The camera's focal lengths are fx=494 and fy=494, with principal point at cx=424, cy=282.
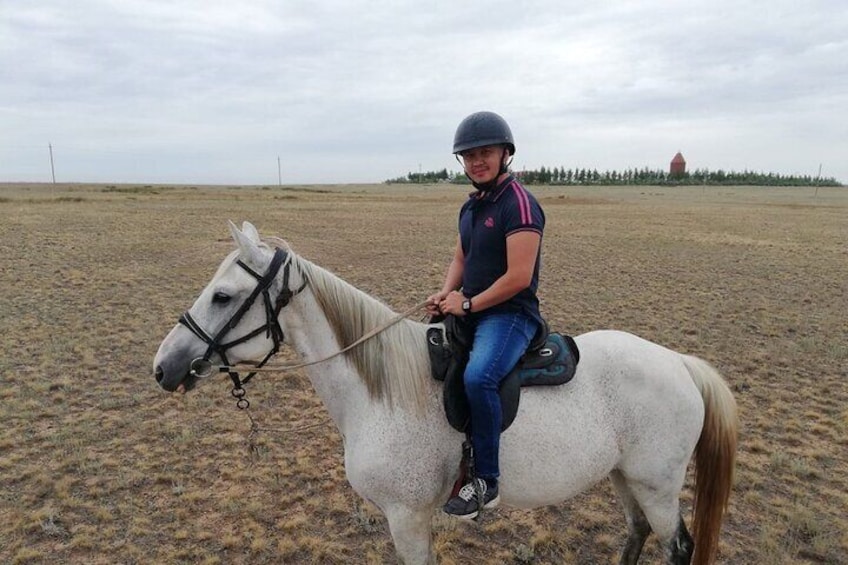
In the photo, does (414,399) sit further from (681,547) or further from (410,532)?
(681,547)

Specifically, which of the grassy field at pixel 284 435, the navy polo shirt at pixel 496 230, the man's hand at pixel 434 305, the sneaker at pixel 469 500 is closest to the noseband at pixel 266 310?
the man's hand at pixel 434 305

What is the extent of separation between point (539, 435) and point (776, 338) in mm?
8699

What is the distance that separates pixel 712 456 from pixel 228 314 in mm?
3126

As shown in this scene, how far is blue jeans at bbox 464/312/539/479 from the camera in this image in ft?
8.46

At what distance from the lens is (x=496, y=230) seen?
267 cm

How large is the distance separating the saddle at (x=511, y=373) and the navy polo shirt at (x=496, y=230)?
0.62ft

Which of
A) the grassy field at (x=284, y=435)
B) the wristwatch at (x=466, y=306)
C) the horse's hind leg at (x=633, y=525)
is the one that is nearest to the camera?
the wristwatch at (x=466, y=306)

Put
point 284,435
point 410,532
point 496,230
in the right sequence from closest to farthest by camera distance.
Answer: 1. point 496,230
2. point 410,532
3. point 284,435

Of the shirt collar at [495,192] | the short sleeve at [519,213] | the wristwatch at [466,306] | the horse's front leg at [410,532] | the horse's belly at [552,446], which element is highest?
the shirt collar at [495,192]

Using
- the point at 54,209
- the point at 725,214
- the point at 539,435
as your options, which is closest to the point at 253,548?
the point at 539,435

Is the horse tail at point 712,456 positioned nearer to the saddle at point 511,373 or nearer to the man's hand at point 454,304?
the saddle at point 511,373

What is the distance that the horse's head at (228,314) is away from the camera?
255cm

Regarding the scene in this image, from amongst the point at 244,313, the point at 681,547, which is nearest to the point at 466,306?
the point at 244,313

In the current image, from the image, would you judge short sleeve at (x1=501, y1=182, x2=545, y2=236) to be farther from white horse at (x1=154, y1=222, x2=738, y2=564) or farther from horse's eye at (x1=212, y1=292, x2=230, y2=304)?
horse's eye at (x1=212, y1=292, x2=230, y2=304)
